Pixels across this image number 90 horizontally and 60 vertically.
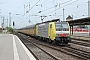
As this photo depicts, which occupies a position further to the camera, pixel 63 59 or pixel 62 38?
pixel 62 38

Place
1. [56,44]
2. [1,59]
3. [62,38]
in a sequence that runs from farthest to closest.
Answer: [56,44] < [62,38] < [1,59]

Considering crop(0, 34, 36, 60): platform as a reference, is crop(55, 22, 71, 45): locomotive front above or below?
above

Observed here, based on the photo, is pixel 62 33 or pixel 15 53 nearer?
pixel 15 53

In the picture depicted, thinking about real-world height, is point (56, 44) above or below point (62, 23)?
below

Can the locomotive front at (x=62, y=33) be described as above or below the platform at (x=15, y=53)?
above

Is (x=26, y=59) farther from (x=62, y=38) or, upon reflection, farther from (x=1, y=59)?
(x=62, y=38)

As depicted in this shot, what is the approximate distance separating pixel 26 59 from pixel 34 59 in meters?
0.50

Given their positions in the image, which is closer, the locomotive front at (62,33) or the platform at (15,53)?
the platform at (15,53)

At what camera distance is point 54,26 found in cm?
2473

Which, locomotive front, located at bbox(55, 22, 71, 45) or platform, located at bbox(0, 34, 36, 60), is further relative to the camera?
locomotive front, located at bbox(55, 22, 71, 45)

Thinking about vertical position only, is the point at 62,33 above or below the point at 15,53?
above

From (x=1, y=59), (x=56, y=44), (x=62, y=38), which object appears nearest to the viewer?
(x=1, y=59)

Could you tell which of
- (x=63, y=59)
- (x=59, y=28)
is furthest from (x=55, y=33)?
(x=63, y=59)

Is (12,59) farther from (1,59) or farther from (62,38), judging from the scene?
(62,38)
